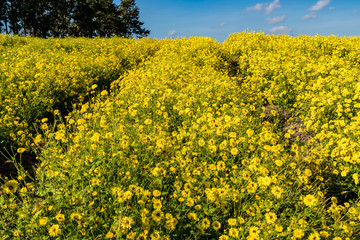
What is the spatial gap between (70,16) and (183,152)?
150 feet

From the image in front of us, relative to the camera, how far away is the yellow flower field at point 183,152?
7.23 feet

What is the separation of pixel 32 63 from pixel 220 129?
6906 millimetres

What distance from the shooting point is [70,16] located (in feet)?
132

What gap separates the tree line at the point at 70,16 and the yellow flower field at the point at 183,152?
104 ft

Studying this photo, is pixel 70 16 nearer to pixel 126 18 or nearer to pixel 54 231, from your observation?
pixel 126 18

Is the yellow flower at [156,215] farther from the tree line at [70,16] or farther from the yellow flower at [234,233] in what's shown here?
the tree line at [70,16]

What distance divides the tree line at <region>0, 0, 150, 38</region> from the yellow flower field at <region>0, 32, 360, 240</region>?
104ft

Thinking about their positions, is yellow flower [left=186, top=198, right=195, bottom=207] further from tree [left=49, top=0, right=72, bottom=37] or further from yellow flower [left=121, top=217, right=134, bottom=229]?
tree [left=49, top=0, right=72, bottom=37]

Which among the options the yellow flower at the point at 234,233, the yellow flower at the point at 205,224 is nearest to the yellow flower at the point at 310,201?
the yellow flower at the point at 234,233

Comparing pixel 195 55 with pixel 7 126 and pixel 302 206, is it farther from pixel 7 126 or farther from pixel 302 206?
pixel 302 206

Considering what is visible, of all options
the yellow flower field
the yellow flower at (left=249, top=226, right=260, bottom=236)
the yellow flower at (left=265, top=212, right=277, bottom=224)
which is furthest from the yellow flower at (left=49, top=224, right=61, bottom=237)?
the yellow flower at (left=265, top=212, right=277, bottom=224)

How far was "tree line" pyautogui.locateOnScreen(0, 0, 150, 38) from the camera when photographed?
120 ft

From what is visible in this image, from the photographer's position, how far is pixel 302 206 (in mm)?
2688

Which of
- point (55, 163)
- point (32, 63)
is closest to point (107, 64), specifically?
point (32, 63)
